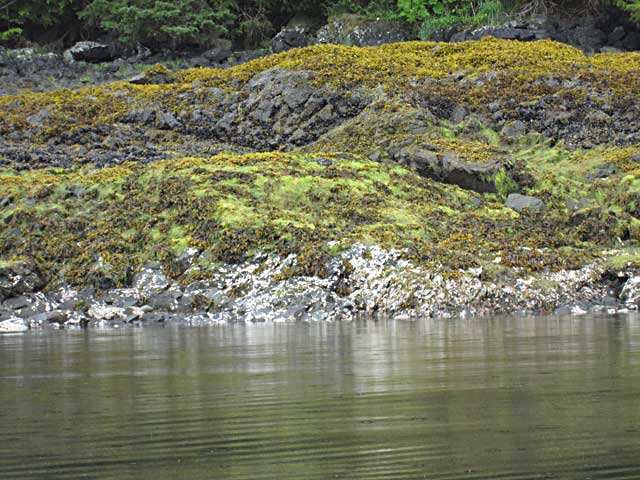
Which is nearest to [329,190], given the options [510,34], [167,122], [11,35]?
[167,122]

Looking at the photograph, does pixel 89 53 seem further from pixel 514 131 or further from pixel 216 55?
pixel 514 131

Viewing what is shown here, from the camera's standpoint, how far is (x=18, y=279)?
58.8 ft

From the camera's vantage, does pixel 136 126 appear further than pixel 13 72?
No

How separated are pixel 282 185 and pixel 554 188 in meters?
5.58

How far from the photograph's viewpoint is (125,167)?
22234 millimetres

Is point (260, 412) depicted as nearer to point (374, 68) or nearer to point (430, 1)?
point (374, 68)

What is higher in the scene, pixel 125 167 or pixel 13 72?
pixel 13 72

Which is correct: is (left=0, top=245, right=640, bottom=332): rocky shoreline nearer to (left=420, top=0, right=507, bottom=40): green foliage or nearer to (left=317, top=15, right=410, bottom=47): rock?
(left=420, top=0, right=507, bottom=40): green foliage

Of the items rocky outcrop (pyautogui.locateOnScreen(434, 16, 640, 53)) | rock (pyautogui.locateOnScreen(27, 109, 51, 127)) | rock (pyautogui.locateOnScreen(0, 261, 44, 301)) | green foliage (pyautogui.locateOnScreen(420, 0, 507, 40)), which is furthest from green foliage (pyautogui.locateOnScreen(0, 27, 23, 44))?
rock (pyautogui.locateOnScreen(0, 261, 44, 301))

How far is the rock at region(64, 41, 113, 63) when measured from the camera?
37.6m

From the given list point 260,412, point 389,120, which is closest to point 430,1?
point 389,120

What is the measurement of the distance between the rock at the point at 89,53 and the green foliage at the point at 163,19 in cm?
104

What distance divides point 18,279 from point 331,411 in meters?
13.1

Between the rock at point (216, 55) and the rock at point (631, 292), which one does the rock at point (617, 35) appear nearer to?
the rock at point (216, 55)
